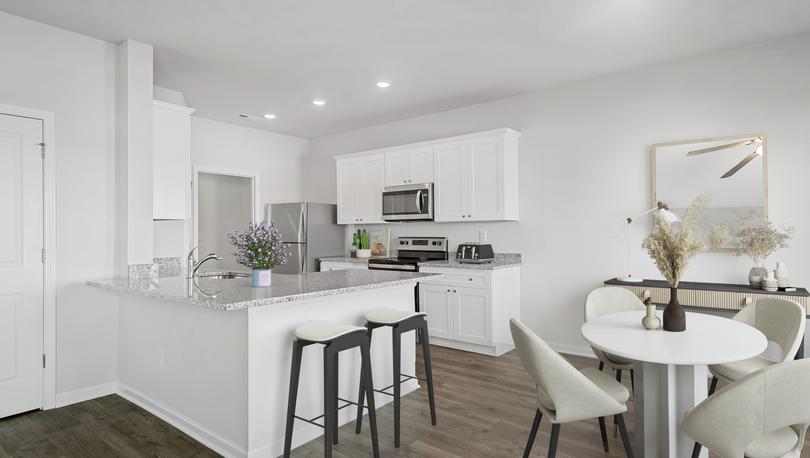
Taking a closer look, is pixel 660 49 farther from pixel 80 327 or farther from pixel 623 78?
pixel 80 327

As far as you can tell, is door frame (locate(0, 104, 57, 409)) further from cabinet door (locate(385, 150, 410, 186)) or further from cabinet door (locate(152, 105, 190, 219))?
cabinet door (locate(385, 150, 410, 186))

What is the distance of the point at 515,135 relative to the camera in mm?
4895

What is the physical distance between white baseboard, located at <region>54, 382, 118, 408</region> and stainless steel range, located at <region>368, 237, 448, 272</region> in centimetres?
277

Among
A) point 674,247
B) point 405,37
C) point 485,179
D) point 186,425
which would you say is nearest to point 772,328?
point 674,247

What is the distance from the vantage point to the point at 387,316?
293 centimetres

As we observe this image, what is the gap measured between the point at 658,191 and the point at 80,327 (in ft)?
15.8

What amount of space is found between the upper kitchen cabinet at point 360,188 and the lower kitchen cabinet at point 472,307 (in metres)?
1.31

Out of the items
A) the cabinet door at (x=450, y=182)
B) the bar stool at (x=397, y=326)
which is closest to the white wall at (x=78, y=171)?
the bar stool at (x=397, y=326)

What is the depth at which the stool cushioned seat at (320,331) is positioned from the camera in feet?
7.80

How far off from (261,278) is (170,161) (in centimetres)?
164

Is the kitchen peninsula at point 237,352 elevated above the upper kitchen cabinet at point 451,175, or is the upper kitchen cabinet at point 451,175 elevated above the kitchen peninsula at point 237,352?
the upper kitchen cabinet at point 451,175

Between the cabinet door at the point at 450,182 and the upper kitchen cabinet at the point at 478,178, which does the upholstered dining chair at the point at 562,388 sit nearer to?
the upper kitchen cabinet at the point at 478,178

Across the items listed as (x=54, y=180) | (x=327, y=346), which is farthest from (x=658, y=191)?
(x=54, y=180)

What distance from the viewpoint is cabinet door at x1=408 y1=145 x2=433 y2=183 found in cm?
534
